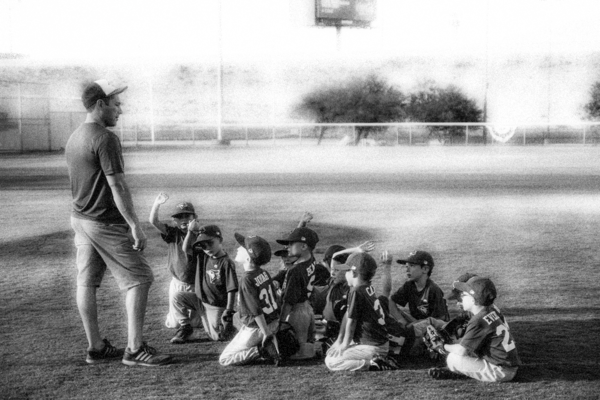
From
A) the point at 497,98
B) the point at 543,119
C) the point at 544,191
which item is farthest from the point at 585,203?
the point at 497,98

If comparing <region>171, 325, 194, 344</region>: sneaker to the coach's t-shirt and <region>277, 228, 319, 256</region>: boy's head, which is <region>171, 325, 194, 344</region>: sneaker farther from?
the coach's t-shirt

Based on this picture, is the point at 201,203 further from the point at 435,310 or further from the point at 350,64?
the point at 350,64

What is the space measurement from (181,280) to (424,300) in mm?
2036

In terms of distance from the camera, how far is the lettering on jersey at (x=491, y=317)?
491cm

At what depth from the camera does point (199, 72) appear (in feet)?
277

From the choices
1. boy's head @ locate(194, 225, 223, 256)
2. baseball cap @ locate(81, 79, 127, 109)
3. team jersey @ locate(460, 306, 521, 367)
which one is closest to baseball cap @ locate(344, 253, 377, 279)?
team jersey @ locate(460, 306, 521, 367)

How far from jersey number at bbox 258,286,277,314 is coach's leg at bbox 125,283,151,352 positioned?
0.81m

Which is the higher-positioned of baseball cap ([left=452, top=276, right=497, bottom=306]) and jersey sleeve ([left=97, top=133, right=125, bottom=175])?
jersey sleeve ([left=97, top=133, right=125, bottom=175])

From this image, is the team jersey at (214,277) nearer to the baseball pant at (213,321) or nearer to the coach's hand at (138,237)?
the baseball pant at (213,321)

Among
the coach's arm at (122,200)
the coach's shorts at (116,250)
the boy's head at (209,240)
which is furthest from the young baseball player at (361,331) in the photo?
the coach's arm at (122,200)

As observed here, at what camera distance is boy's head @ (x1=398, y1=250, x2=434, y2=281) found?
232 inches

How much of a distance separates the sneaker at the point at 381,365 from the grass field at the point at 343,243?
0.26 ft

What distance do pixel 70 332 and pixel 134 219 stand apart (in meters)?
1.77

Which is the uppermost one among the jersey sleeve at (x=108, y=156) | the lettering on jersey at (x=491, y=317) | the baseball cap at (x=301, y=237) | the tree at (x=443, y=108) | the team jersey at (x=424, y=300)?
the tree at (x=443, y=108)
